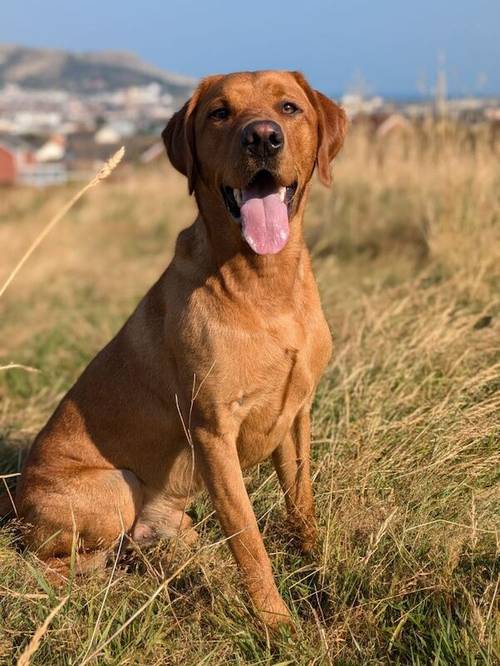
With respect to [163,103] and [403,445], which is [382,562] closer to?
[403,445]

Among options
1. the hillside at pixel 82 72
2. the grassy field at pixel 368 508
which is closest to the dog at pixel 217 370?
the grassy field at pixel 368 508

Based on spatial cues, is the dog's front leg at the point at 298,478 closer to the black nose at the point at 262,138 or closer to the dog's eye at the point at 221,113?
the black nose at the point at 262,138

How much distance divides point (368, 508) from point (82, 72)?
615ft

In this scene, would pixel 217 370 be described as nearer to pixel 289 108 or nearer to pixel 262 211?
pixel 262 211

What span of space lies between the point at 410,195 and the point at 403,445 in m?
5.22

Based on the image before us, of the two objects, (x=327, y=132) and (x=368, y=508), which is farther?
(x=327, y=132)

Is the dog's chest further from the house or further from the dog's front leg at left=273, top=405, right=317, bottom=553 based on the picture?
the house

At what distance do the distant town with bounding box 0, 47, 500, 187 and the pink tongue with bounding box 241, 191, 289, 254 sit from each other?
3.76 feet

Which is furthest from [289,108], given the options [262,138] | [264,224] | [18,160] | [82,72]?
[82,72]

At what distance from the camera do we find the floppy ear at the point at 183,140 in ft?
9.80

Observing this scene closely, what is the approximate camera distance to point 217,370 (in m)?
2.66

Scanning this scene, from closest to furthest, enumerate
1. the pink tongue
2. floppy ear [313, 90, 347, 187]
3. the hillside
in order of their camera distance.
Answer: the pink tongue, floppy ear [313, 90, 347, 187], the hillside

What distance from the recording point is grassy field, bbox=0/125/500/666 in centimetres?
243

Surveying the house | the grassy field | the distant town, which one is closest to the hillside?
the distant town
